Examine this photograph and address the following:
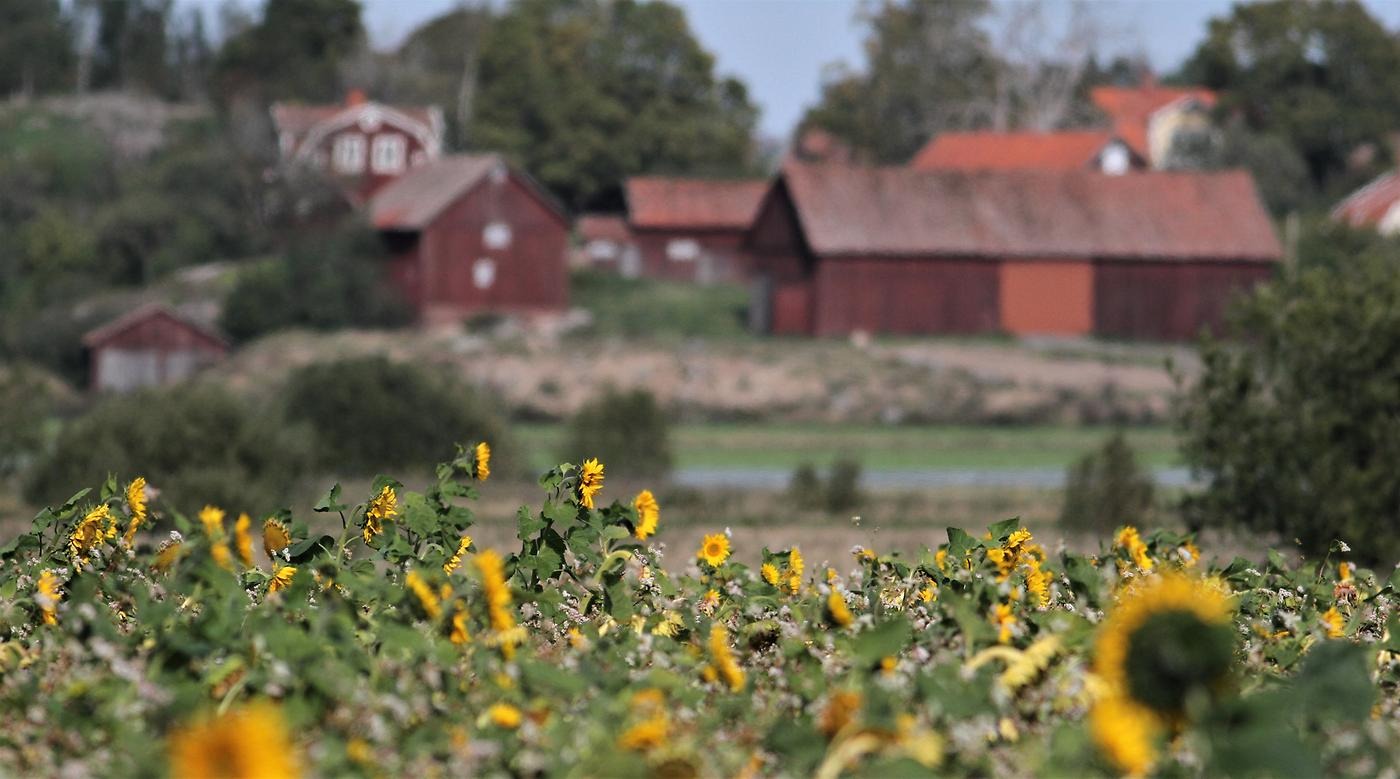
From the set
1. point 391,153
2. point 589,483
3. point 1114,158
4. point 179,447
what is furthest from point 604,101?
point 589,483

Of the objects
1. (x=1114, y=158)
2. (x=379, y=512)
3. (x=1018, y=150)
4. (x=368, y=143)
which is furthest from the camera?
(x=1018, y=150)

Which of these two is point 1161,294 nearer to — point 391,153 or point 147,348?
point 147,348

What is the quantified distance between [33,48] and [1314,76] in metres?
66.7

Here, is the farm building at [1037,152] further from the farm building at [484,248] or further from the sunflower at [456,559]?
the sunflower at [456,559]

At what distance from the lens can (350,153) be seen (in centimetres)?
8850

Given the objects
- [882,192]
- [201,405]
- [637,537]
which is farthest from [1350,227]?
[637,537]

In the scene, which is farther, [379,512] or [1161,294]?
[1161,294]

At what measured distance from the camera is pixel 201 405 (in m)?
31.5

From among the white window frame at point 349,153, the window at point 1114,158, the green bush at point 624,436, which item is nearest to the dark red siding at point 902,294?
the green bush at point 624,436

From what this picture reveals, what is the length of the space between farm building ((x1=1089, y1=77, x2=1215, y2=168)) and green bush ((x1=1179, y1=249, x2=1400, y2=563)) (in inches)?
3266

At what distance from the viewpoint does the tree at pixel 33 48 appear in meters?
120

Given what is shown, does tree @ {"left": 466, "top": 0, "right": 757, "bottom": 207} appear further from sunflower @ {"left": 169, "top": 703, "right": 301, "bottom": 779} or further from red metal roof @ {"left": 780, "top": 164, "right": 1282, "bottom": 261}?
sunflower @ {"left": 169, "top": 703, "right": 301, "bottom": 779}

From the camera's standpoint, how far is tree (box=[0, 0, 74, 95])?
120 m

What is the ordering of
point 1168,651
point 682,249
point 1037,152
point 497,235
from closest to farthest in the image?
1. point 1168,651
2. point 497,235
3. point 682,249
4. point 1037,152
